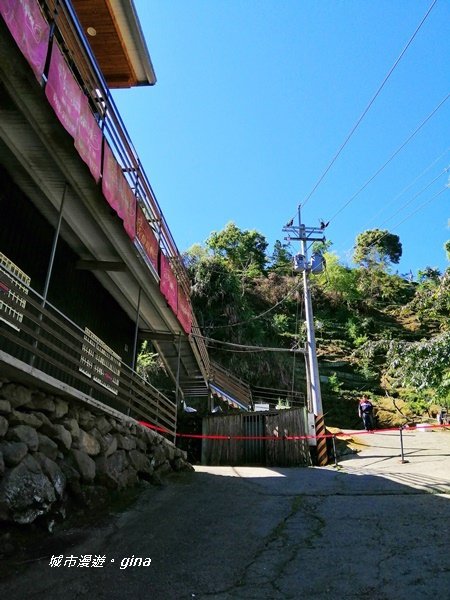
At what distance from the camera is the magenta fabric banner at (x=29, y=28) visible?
4414 mm

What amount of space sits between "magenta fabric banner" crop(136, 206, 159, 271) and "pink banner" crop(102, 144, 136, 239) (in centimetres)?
39

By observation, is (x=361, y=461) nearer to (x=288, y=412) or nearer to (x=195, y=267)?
(x=288, y=412)

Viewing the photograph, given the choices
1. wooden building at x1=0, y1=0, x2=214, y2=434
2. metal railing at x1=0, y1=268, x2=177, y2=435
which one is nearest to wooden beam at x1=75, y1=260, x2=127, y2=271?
wooden building at x1=0, y1=0, x2=214, y2=434

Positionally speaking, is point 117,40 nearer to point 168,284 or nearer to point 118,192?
point 118,192

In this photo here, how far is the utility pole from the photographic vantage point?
1428 cm

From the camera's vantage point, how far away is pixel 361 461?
12.8m

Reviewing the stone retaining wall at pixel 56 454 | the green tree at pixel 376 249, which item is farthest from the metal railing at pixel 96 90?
the green tree at pixel 376 249

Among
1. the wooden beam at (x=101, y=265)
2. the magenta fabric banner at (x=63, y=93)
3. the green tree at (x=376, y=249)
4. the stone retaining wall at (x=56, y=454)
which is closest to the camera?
the stone retaining wall at (x=56, y=454)

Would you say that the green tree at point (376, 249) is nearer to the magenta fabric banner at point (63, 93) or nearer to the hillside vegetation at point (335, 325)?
the hillside vegetation at point (335, 325)

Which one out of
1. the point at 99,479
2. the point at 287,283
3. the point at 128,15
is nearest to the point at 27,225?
the point at 99,479

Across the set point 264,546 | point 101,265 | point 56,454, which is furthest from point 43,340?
point 264,546

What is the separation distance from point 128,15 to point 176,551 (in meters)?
9.94

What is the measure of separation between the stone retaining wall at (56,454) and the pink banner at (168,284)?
9.99 feet

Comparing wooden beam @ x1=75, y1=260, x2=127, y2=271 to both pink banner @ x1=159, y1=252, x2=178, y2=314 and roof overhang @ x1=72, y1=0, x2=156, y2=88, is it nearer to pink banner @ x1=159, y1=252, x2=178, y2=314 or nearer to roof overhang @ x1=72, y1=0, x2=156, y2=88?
pink banner @ x1=159, y1=252, x2=178, y2=314
